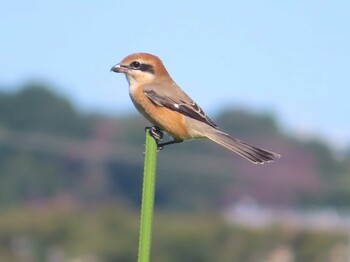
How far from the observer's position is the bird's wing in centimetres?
736

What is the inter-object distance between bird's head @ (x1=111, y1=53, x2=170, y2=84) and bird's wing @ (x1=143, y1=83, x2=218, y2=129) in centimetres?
5

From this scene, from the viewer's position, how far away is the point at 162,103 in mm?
7406

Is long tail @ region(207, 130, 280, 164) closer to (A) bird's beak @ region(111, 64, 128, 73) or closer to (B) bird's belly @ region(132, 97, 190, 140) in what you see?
(B) bird's belly @ region(132, 97, 190, 140)

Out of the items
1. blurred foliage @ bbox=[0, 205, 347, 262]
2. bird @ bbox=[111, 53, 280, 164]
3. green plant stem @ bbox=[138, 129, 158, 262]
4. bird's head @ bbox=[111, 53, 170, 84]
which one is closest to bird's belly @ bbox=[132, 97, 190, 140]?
bird @ bbox=[111, 53, 280, 164]

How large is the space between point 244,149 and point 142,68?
2.66 ft

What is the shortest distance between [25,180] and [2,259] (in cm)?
3512

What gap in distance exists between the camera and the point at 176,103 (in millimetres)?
7441

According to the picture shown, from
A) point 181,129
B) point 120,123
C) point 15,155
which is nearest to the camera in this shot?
point 181,129

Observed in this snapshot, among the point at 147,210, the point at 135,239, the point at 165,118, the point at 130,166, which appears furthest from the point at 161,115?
the point at 130,166

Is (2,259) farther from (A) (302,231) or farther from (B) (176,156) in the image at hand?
(B) (176,156)

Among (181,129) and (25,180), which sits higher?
→ (25,180)

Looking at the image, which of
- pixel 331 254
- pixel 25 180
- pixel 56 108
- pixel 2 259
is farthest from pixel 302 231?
pixel 56 108

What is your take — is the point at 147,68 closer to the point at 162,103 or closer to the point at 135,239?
the point at 162,103

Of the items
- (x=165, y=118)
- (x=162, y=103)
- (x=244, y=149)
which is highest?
(x=162, y=103)
